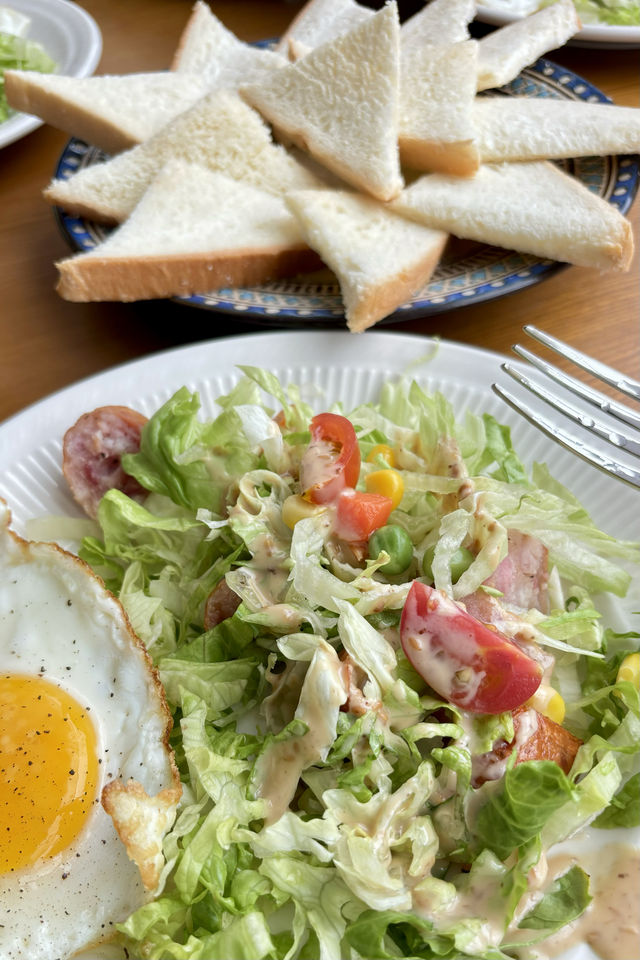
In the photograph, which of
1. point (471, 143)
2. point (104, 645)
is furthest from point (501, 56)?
point (104, 645)

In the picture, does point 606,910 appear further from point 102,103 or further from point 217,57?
point 217,57

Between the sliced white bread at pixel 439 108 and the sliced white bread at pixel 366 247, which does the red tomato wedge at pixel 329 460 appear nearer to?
the sliced white bread at pixel 366 247

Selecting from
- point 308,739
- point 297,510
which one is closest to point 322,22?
point 297,510

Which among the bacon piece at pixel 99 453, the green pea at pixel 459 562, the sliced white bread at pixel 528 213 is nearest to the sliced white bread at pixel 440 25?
the sliced white bread at pixel 528 213

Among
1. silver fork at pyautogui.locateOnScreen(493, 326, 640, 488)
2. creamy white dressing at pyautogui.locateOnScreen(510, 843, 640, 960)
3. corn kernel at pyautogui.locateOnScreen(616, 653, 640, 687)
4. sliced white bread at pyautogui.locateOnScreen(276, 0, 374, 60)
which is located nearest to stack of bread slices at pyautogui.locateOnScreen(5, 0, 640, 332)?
sliced white bread at pyautogui.locateOnScreen(276, 0, 374, 60)

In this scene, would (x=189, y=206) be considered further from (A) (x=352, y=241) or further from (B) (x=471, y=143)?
(B) (x=471, y=143)

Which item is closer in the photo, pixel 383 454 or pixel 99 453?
pixel 383 454

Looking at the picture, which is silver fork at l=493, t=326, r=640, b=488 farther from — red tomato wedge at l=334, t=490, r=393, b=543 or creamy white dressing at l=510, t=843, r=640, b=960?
creamy white dressing at l=510, t=843, r=640, b=960
